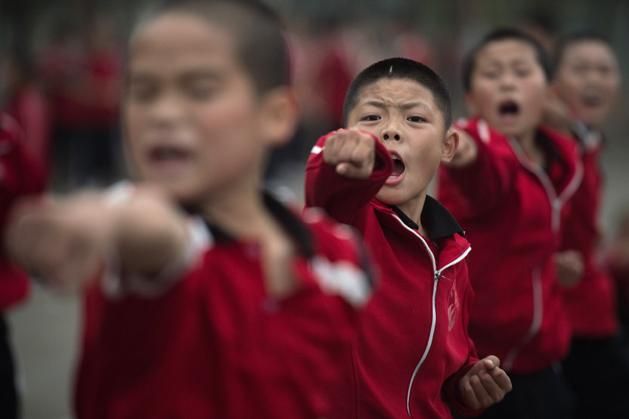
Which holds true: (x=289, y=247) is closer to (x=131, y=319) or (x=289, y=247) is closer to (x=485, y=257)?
(x=131, y=319)

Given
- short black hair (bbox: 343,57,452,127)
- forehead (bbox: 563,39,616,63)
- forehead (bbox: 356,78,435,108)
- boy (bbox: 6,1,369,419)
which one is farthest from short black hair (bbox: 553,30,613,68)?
boy (bbox: 6,1,369,419)

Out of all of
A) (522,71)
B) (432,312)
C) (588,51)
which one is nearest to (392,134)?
(432,312)

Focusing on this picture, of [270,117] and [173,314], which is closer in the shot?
[173,314]

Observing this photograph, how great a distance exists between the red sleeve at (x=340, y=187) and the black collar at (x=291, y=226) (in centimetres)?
45

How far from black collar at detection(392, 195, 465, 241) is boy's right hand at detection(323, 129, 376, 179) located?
53cm

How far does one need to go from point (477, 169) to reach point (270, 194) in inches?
59.5

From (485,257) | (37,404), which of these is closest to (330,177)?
(485,257)

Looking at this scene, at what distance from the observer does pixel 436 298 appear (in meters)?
3.05

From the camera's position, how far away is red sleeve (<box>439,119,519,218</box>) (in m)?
3.61

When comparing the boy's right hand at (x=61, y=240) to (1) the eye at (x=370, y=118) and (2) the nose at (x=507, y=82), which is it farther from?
(2) the nose at (x=507, y=82)

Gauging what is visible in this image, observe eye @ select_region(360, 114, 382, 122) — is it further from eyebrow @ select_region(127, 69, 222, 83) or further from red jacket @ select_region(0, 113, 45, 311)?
red jacket @ select_region(0, 113, 45, 311)

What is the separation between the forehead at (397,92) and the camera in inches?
121

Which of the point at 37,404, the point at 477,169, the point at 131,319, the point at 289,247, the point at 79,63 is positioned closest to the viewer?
the point at 131,319

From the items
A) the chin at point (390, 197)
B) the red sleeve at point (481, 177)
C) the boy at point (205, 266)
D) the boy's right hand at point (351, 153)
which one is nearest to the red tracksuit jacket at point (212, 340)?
the boy at point (205, 266)
